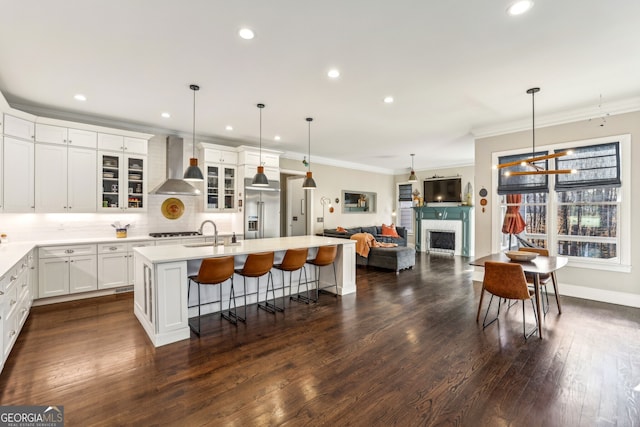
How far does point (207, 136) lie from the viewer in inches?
242

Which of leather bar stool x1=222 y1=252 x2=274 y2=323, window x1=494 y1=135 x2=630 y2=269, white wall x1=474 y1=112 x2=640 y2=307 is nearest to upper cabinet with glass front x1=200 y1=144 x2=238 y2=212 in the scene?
leather bar stool x1=222 y1=252 x2=274 y2=323

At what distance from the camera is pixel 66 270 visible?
4.37 m

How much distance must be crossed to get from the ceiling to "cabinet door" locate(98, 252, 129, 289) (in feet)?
7.43

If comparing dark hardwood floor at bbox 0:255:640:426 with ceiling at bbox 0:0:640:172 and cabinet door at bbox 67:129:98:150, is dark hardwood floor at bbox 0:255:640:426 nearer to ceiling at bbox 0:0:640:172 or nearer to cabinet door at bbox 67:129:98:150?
cabinet door at bbox 67:129:98:150

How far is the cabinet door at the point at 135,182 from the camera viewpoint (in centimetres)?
510

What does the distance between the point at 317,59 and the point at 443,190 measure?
7.74 meters

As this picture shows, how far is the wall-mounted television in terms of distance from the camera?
941cm

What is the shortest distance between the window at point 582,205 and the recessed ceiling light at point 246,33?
485 centimetres

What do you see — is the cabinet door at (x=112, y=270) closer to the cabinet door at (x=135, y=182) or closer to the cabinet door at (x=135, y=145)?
the cabinet door at (x=135, y=182)

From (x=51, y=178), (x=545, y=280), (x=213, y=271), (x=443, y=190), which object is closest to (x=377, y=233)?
(x=443, y=190)

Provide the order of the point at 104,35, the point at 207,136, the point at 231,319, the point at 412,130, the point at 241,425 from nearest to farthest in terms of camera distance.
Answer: the point at 241,425
the point at 104,35
the point at 231,319
the point at 412,130
the point at 207,136

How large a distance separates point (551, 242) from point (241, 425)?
17.7 ft

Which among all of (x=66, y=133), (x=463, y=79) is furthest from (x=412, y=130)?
(x=66, y=133)

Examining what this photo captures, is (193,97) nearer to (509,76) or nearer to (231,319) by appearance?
(231,319)
